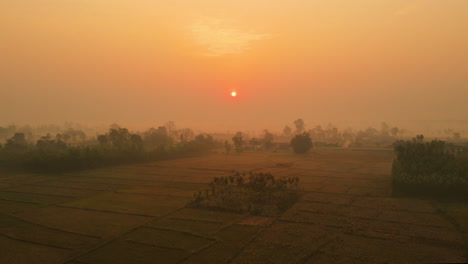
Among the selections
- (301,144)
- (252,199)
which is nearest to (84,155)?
(252,199)

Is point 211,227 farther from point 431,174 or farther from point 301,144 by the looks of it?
point 301,144

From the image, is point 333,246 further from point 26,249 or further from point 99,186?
point 99,186

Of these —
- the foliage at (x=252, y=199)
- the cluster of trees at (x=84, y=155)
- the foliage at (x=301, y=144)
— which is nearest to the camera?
the foliage at (x=252, y=199)

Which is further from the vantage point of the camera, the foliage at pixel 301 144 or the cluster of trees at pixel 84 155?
the foliage at pixel 301 144

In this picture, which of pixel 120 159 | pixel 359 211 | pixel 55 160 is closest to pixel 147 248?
pixel 359 211

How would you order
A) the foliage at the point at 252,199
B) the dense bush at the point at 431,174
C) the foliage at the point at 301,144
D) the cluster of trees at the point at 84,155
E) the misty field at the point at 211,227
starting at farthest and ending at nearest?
the foliage at the point at 301,144
the cluster of trees at the point at 84,155
the dense bush at the point at 431,174
the foliage at the point at 252,199
the misty field at the point at 211,227

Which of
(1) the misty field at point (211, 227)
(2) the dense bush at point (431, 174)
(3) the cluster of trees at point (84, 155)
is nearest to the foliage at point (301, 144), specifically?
(3) the cluster of trees at point (84, 155)

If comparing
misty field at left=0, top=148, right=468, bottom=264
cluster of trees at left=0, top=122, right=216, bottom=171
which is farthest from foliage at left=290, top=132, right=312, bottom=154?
misty field at left=0, top=148, right=468, bottom=264

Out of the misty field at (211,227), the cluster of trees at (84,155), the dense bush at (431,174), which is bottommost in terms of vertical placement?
the misty field at (211,227)

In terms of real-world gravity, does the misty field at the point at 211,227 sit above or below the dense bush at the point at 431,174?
below

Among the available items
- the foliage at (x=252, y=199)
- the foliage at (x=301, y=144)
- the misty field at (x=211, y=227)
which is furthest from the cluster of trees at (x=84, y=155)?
the foliage at (x=252, y=199)

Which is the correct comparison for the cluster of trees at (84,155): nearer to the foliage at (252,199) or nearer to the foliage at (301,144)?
the foliage at (301,144)
